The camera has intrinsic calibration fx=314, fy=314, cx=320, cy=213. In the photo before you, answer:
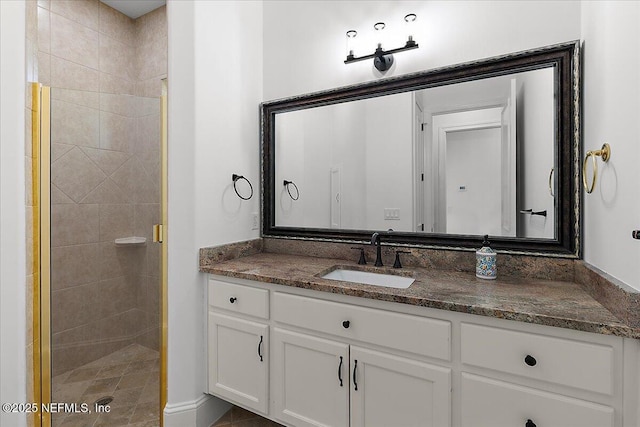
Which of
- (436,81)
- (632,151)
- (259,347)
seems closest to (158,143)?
(259,347)

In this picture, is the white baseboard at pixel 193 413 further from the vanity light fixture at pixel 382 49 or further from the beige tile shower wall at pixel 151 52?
the beige tile shower wall at pixel 151 52

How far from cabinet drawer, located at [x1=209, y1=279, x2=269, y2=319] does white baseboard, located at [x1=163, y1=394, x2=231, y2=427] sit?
546mm

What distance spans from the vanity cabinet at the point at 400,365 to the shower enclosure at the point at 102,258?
0.53 metres

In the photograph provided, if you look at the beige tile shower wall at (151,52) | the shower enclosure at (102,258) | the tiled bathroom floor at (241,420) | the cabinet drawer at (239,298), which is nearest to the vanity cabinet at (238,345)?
the cabinet drawer at (239,298)

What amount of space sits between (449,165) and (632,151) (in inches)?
32.5

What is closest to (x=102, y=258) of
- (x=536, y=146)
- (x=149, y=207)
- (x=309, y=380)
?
(x=149, y=207)

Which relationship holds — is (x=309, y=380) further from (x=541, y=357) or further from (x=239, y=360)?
(x=541, y=357)

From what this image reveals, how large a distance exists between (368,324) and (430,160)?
991mm

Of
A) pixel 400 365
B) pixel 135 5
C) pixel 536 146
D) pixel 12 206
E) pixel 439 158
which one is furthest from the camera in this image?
pixel 135 5

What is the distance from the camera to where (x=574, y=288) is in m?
1.32

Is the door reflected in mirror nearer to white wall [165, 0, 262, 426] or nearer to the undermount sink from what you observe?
the undermount sink

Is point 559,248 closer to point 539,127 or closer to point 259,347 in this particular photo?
point 539,127

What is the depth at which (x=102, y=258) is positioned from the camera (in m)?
1.98

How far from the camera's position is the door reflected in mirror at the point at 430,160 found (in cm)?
154
